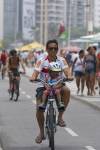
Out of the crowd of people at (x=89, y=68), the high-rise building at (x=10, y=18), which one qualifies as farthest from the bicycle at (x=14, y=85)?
the high-rise building at (x=10, y=18)

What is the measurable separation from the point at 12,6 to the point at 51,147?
104912 millimetres

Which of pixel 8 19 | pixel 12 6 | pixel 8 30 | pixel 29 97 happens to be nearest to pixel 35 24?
pixel 12 6

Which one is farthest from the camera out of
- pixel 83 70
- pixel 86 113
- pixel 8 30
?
pixel 8 30

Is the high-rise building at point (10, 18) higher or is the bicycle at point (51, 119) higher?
the bicycle at point (51, 119)

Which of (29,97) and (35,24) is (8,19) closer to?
(35,24)

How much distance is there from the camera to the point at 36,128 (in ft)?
49.3

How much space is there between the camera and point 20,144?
12.5m

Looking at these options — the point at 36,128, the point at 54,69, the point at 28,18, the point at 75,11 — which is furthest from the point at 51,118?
the point at 28,18

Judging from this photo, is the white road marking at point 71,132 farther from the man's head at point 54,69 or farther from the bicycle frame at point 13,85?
the bicycle frame at point 13,85

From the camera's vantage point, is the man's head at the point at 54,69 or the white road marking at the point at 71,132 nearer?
the man's head at the point at 54,69

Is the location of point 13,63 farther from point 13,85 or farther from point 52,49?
point 52,49

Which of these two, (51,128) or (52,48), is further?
(52,48)

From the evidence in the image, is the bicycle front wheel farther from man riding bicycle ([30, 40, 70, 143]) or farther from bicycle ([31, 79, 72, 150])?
man riding bicycle ([30, 40, 70, 143])

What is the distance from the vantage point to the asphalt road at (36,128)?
12.4 m
